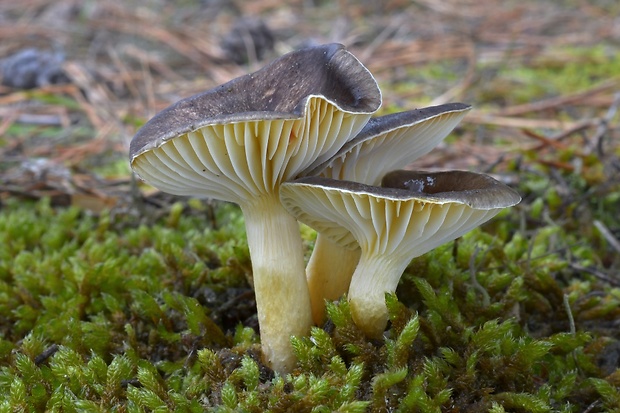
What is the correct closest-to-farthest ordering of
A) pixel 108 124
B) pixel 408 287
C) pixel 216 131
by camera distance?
1. pixel 216 131
2. pixel 408 287
3. pixel 108 124

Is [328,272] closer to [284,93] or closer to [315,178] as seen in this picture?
[315,178]

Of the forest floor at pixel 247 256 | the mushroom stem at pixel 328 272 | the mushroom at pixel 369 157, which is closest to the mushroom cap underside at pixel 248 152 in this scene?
the mushroom at pixel 369 157

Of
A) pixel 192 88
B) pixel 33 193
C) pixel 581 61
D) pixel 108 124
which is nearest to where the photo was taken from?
pixel 33 193

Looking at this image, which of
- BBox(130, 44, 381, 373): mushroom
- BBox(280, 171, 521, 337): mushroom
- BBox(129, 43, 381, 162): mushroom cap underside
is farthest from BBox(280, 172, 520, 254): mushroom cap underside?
BBox(129, 43, 381, 162): mushroom cap underside

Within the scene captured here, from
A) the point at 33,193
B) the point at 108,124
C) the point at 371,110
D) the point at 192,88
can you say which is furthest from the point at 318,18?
the point at 371,110

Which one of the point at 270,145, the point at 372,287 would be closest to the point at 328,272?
the point at 372,287

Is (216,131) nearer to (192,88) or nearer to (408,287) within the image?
(408,287)
